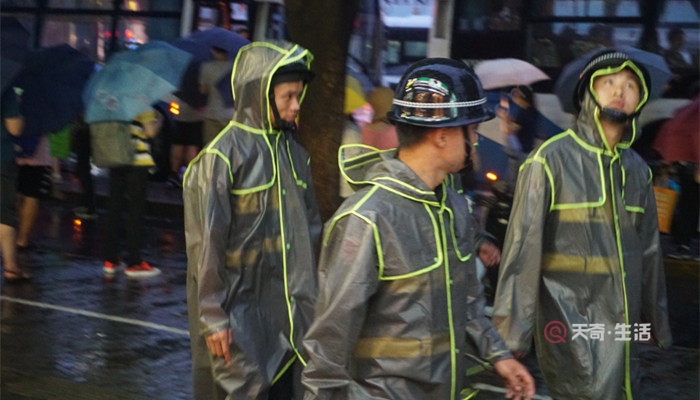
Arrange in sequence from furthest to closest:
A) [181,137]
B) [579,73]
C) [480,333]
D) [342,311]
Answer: [181,137] < [579,73] < [480,333] < [342,311]

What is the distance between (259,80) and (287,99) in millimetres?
163

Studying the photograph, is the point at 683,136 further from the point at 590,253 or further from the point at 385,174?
the point at 385,174

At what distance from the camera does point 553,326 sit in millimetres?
4449

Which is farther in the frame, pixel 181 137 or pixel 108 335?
pixel 181 137

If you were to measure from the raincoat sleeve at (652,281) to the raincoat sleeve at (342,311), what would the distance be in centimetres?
211

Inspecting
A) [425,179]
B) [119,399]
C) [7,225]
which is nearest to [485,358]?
[425,179]

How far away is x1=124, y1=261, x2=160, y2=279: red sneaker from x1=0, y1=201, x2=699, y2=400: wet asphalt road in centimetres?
9

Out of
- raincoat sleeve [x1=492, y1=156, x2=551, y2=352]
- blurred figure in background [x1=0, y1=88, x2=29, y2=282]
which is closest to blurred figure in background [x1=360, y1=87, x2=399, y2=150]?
blurred figure in background [x1=0, y1=88, x2=29, y2=282]

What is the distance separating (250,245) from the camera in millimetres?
4684

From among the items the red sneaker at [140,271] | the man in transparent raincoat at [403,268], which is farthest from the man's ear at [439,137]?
the red sneaker at [140,271]

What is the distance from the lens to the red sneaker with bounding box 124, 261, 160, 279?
9.98 metres

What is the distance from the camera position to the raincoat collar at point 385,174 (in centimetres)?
312

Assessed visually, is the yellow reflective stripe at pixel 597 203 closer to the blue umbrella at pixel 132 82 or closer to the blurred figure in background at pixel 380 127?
the blurred figure in background at pixel 380 127

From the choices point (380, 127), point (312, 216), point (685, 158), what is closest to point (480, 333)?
point (312, 216)
